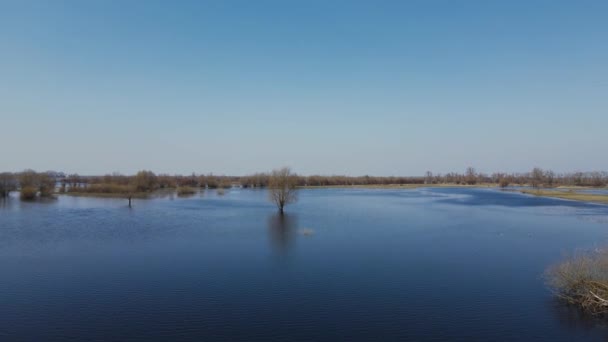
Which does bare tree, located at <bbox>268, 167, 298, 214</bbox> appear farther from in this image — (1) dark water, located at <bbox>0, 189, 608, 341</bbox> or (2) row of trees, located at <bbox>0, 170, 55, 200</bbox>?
(2) row of trees, located at <bbox>0, 170, 55, 200</bbox>

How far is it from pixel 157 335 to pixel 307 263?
343 inches

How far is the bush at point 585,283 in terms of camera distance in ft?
39.1

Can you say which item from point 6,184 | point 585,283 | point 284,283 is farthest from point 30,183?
point 585,283

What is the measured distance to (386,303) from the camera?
12.6 metres

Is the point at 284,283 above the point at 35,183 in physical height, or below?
below

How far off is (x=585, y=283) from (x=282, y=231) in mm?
18352

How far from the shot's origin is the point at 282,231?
88.3 feet

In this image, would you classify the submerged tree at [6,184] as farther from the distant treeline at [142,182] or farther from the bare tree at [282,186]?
the bare tree at [282,186]

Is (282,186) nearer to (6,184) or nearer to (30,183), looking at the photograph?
(30,183)

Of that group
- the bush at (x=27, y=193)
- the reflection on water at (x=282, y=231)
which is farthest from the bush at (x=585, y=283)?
the bush at (x=27, y=193)

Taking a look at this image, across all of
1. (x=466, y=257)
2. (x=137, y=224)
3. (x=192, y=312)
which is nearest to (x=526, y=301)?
(x=466, y=257)

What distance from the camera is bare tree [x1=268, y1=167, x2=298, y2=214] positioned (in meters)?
39.8

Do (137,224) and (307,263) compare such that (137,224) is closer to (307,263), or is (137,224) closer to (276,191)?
(276,191)

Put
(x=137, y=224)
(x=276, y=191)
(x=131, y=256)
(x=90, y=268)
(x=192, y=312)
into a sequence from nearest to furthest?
(x=192, y=312)
(x=90, y=268)
(x=131, y=256)
(x=137, y=224)
(x=276, y=191)
